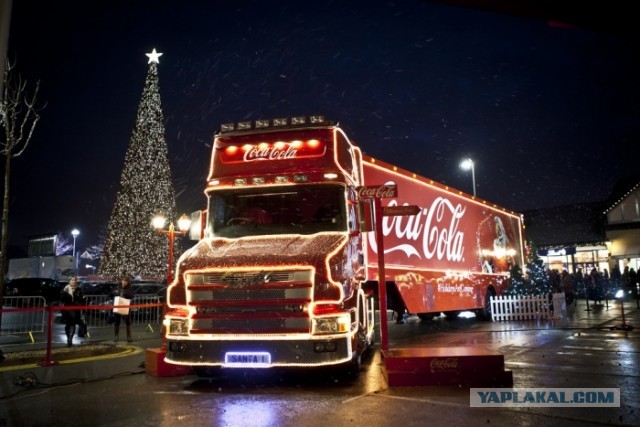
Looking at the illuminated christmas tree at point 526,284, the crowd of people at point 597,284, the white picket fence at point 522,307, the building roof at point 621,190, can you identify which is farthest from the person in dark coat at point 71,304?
the building roof at point 621,190

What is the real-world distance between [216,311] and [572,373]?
5314mm

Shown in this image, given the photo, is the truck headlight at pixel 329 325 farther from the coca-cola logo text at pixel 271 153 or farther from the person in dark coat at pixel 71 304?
the person in dark coat at pixel 71 304

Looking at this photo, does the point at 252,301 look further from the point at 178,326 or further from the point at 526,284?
the point at 526,284

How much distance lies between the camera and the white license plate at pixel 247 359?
6711 millimetres

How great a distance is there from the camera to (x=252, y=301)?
682cm

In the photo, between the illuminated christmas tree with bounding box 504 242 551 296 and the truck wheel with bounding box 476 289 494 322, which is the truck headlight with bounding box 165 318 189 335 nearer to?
the truck wheel with bounding box 476 289 494 322

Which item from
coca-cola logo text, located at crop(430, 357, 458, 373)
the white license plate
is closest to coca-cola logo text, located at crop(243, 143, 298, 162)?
the white license plate

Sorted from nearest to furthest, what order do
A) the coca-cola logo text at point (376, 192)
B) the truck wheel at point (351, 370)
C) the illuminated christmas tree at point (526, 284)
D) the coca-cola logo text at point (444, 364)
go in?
the coca-cola logo text at point (444, 364) < the truck wheel at point (351, 370) < the coca-cola logo text at point (376, 192) < the illuminated christmas tree at point (526, 284)

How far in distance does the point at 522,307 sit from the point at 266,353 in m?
13.9

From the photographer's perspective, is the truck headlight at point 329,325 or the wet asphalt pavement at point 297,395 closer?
the wet asphalt pavement at point 297,395

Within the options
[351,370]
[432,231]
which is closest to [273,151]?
[351,370]

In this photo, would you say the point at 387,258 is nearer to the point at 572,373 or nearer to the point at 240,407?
the point at 572,373

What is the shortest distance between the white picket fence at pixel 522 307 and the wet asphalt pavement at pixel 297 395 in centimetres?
694

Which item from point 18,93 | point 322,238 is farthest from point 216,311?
point 18,93
